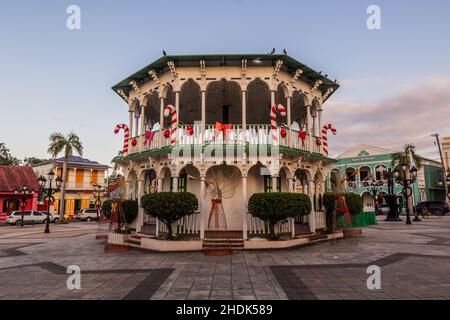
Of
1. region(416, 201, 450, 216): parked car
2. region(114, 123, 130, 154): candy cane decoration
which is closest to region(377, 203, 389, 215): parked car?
region(416, 201, 450, 216): parked car

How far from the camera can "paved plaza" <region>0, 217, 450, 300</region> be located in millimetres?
6250

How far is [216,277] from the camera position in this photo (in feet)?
24.8

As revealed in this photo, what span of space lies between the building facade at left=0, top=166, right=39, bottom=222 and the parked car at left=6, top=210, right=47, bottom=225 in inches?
189

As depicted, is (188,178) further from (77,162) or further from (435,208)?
(435,208)

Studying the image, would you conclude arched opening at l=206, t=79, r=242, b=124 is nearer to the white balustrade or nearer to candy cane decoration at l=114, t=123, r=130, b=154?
the white balustrade

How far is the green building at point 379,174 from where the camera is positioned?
4634 cm

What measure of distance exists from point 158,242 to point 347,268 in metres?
7.31

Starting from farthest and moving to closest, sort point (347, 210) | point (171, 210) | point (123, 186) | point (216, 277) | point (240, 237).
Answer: point (123, 186), point (347, 210), point (240, 237), point (171, 210), point (216, 277)

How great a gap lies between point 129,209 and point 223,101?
26.7 ft

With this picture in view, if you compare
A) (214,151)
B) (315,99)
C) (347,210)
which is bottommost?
(347,210)

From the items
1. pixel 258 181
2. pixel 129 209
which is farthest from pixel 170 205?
pixel 258 181

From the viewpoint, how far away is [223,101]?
1698 cm
